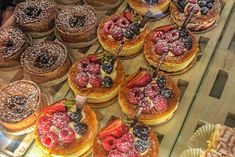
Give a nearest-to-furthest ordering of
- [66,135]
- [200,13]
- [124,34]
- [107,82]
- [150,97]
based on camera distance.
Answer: [66,135], [150,97], [107,82], [124,34], [200,13]

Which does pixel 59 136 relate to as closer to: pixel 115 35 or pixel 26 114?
pixel 26 114

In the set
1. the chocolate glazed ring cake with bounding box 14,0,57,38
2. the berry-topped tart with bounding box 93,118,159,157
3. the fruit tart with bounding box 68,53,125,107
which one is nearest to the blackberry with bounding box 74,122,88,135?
the berry-topped tart with bounding box 93,118,159,157

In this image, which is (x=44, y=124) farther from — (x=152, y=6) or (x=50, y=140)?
(x=152, y=6)

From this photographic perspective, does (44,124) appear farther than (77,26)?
No

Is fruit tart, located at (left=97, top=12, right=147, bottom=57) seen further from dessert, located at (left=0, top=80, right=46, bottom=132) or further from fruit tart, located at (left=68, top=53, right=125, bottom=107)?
dessert, located at (left=0, top=80, right=46, bottom=132)

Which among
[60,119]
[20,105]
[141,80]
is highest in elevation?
[141,80]

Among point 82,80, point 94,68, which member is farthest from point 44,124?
point 94,68

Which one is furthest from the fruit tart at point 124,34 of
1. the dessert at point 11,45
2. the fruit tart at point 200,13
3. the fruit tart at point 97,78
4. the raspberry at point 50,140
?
the raspberry at point 50,140

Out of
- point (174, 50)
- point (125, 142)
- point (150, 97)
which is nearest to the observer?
point (125, 142)
